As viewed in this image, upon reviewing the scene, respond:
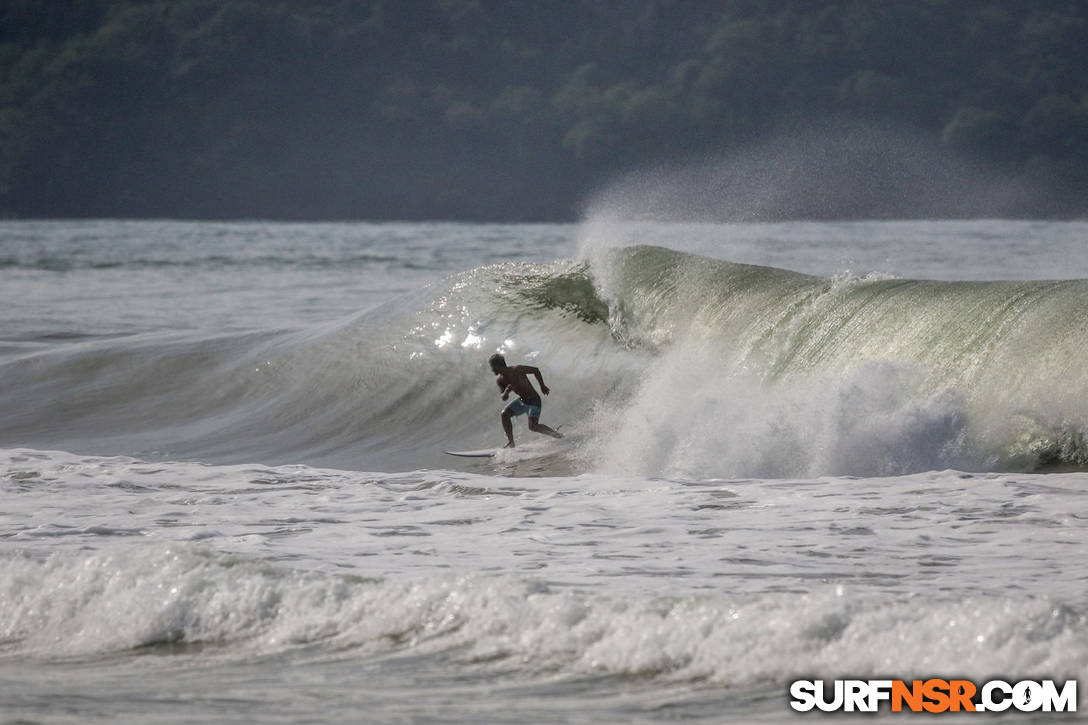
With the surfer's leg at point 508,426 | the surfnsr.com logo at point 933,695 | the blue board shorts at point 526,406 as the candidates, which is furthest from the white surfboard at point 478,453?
the surfnsr.com logo at point 933,695

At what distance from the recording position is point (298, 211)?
120 meters

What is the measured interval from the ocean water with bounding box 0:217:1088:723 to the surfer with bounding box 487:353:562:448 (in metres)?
0.39

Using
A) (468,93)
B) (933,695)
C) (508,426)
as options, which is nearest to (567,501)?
(508,426)

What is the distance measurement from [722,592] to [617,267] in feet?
33.4

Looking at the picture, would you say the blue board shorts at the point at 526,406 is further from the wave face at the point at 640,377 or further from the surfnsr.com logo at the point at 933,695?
the surfnsr.com logo at the point at 933,695

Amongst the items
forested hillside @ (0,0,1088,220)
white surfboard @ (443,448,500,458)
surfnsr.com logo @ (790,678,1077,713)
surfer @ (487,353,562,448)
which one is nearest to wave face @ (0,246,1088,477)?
white surfboard @ (443,448,500,458)

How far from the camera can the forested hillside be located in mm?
103125

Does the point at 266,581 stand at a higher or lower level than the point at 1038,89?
lower

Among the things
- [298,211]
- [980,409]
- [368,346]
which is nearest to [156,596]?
[980,409]

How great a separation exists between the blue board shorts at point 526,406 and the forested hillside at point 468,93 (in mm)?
76176

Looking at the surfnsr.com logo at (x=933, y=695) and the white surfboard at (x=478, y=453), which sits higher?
the white surfboard at (x=478, y=453)

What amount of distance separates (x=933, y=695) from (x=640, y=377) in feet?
29.0

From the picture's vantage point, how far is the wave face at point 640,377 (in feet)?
33.9

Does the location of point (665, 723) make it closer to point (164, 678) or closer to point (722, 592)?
point (722, 592)
